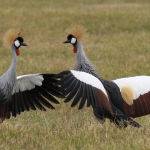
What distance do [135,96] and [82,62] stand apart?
1078 millimetres

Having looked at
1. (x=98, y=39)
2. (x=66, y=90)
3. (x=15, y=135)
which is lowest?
(x=98, y=39)

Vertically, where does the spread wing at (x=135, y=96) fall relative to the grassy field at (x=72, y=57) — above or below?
above

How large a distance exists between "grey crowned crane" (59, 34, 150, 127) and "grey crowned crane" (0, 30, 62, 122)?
22.3 inches

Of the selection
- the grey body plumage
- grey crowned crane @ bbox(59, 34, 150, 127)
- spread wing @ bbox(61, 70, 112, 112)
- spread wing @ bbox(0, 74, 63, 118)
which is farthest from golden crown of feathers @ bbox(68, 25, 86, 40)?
spread wing @ bbox(61, 70, 112, 112)

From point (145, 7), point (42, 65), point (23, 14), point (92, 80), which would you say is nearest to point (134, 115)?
point (92, 80)

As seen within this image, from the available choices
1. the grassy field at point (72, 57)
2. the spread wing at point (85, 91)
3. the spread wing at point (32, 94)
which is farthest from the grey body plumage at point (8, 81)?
the spread wing at point (85, 91)

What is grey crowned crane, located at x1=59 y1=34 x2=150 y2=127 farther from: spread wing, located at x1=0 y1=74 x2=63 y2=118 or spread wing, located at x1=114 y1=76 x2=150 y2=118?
spread wing, located at x1=0 y1=74 x2=63 y2=118

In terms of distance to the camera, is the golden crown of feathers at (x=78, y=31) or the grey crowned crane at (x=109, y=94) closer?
the grey crowned crane at (x=109, y=94)

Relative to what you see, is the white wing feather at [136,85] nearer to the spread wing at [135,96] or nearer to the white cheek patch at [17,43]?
the spread wing at [135,96]

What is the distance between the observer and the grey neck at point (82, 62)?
891cm

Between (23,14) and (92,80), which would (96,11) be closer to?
(23,14)

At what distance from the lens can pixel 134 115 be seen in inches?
331

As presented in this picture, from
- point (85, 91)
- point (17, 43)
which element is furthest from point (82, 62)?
point (85, 91)

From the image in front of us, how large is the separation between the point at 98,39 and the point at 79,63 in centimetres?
1508
